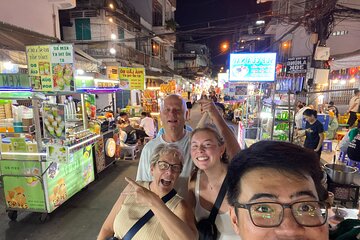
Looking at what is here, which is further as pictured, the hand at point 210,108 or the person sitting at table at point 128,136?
the person sitting at table at point 128,136

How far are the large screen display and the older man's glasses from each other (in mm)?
6014

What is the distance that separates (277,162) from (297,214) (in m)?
0.22

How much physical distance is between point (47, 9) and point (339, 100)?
1506 cm

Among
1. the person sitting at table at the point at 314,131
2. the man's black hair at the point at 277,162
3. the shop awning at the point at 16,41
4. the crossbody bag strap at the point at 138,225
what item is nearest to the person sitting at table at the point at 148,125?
the shop awning at the point at 16,41

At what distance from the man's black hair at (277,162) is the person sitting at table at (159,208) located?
0.54m

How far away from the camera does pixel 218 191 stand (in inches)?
67.6

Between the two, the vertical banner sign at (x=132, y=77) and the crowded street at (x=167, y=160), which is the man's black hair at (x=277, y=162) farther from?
the vertical banner sign at (x=132, y=77)

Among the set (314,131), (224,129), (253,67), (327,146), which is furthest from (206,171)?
(327,146)

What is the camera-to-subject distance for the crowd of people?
90cm

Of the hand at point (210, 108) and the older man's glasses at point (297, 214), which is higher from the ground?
the hand at point (210, 108)

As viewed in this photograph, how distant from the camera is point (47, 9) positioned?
7027mm

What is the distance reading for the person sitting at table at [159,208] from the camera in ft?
4.72

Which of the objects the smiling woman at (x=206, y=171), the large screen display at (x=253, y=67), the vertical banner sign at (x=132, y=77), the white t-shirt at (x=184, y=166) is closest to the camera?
the smiling woman at (x=206, y=171)

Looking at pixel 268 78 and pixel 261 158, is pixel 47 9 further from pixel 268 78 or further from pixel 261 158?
pixel 261 158
